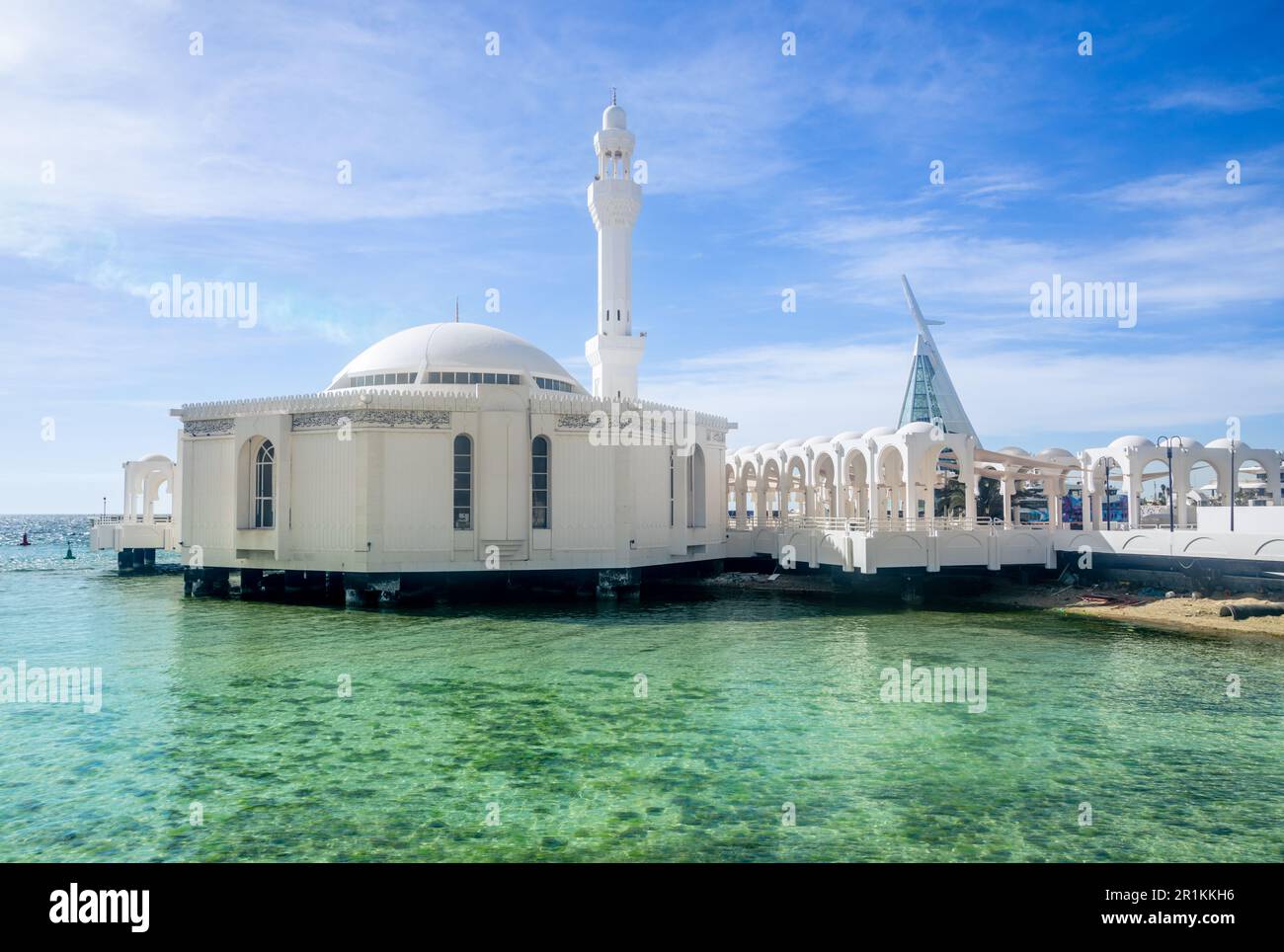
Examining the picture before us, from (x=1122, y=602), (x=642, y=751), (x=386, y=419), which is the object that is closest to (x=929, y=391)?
(x=1122, y=602)

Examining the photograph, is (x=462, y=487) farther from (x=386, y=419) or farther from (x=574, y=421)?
(x=574, y=421)

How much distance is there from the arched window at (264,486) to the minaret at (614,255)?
15.9 metres

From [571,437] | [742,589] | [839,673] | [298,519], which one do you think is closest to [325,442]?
[298,519]

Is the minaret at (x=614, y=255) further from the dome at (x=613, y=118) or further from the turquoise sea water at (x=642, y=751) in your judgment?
the turquoise sea water at (x=642, y=751)

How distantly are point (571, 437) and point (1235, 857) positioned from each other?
2410cm

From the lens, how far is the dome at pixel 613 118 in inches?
1576

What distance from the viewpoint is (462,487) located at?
1157 inches

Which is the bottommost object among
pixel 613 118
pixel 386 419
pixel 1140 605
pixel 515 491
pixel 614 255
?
pixel 1140 605

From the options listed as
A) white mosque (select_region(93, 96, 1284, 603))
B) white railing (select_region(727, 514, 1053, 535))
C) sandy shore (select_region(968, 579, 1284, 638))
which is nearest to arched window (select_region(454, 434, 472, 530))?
white mosque (select_region(93, 96, 1284, 603))

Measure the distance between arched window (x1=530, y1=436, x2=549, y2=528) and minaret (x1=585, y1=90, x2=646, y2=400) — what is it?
9535 mm

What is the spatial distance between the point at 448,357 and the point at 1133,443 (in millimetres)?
27535

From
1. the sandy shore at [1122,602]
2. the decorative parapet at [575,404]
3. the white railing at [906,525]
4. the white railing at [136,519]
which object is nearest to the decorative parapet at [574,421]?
the decorative parapet at [575,404]
